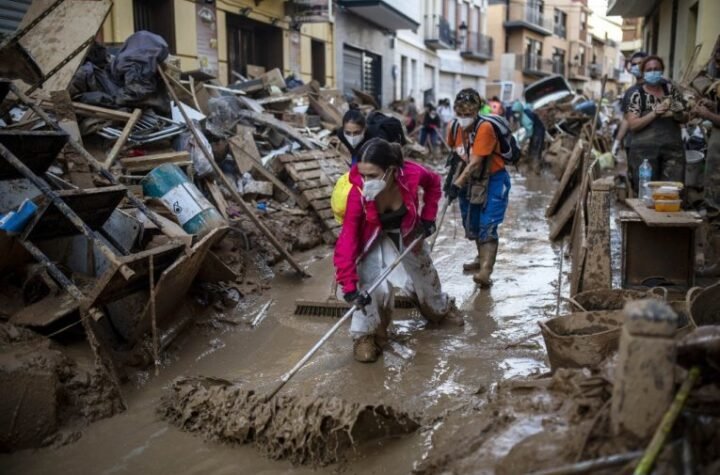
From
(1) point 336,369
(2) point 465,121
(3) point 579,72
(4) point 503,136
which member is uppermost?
(3) point 579,72

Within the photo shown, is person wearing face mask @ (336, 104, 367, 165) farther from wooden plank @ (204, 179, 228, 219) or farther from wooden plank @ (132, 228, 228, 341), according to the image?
wooden plank @ (204, 179, 228, 219)

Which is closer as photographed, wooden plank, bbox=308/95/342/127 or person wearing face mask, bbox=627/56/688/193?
person wearing face mask, bbox=627/56/688/193

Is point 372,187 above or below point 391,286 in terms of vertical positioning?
above

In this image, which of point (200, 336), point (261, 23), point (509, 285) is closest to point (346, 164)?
point (509, 285)

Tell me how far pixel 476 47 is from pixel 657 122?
3378cm

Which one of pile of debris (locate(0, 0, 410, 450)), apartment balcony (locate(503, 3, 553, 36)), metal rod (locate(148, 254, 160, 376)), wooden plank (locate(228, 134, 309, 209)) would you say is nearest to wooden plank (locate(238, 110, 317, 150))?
pile of debris (locate(0, 0, 410, 450))

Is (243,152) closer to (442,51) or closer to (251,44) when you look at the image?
(251,44)

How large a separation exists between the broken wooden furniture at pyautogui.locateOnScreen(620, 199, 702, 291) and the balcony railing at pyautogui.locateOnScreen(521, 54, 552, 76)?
142 feet

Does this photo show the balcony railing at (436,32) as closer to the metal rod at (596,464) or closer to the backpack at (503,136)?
the backpack at (503,136)

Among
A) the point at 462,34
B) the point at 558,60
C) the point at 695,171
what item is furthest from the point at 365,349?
the point at 558,60

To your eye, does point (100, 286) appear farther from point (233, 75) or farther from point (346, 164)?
point (233, 75)

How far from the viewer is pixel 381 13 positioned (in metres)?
21.2

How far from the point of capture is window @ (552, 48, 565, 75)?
50.8m

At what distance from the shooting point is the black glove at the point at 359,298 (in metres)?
3.83
